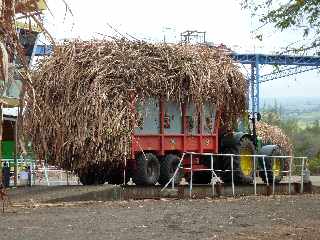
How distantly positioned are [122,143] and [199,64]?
3.01 metres

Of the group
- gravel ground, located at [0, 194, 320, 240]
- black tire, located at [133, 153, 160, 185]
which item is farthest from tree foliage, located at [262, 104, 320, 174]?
gravel ground, located at [0, 194, 320, 240]

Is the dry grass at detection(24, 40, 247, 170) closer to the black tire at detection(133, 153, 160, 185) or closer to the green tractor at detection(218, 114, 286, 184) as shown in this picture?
the black tire at detection(133, 153, 160, 185)

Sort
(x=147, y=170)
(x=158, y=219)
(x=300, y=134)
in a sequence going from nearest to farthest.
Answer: (x=158, y=219)
(x=147, y=170)
(x=300, y=134)

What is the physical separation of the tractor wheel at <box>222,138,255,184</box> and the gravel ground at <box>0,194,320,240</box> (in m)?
3.89

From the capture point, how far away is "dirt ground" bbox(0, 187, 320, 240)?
28.8 ft

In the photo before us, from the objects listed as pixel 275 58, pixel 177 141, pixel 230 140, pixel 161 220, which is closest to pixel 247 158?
pixel 230 140

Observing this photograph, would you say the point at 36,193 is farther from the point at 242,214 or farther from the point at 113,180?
the point at 242,214

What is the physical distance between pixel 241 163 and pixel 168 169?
3261 millimetres

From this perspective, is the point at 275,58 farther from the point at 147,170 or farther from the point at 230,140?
the point at 147,170

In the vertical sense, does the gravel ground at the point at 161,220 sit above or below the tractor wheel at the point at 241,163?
below

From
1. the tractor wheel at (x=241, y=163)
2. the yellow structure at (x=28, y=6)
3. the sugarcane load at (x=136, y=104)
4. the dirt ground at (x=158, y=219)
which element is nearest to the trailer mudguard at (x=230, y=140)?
the tractor wheel at (x=241, y=163)

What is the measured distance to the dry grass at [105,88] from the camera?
1491 centimetres

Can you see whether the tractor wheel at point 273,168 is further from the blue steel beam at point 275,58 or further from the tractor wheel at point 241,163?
the blue steel beam at point 275,58

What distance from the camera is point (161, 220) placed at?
10594 mm
